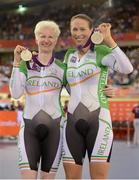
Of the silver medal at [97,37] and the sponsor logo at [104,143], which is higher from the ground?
the silver medal at [97,37]

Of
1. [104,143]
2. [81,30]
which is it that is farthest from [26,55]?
[104,143]

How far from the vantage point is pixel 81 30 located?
2.95 metres

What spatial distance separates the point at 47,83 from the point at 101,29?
0.54m

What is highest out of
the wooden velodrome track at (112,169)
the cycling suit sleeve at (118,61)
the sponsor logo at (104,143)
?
the cycling suit sleeve at (118,61)

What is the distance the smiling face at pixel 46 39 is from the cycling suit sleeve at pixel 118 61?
1.30 ft

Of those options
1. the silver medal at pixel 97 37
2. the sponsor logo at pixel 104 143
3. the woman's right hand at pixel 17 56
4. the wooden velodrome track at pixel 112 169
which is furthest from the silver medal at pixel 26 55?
the wooden velodrome track at pixel 112 169

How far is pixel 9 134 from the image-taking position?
1246 cm

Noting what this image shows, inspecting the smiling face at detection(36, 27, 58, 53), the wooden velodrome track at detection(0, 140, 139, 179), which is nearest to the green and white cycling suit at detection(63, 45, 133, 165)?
the smiling face at detection(36, 27, 58, 53)

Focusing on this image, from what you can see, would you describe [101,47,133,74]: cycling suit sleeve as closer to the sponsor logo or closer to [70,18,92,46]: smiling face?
[70,18,92,46]: smiling face

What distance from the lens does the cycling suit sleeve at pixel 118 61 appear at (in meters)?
2.84

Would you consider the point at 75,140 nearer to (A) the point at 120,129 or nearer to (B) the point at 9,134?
(B) the point at 9,134

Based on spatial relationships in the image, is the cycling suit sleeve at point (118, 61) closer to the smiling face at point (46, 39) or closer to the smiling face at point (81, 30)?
the smiling face at point (81, 30)

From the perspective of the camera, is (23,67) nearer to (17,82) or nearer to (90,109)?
(17,82)

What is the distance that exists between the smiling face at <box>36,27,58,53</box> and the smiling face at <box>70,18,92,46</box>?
160 millimetres
